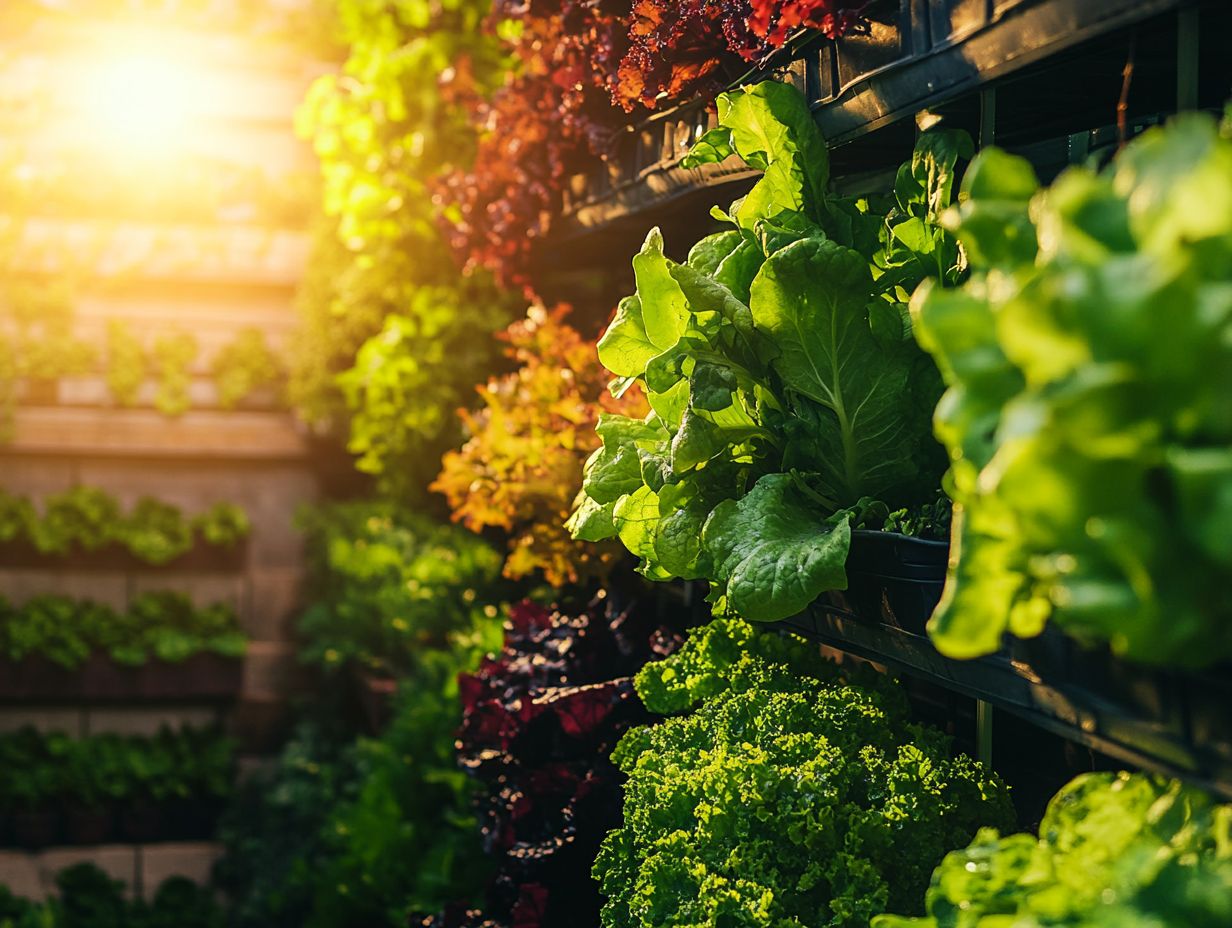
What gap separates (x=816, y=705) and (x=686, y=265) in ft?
2.21

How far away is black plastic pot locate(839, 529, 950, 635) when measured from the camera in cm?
131

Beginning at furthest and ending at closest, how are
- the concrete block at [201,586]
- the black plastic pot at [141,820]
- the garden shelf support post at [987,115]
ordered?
the concrete block at [201,586], the black plastic pot at [141,820], the garden shelf support post at [987,115]

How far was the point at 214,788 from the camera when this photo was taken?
5.42 m

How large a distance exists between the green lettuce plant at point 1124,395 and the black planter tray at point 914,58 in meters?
0.36

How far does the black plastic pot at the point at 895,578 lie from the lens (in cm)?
131

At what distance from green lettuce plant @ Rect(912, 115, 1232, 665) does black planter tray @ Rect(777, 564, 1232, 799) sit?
0.10m

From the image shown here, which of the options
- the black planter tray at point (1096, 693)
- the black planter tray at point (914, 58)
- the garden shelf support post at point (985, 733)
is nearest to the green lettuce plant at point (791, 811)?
the garden shelf support post at point (985, 733)

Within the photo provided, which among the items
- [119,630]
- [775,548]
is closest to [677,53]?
[775,548]

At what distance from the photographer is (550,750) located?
2412 mm

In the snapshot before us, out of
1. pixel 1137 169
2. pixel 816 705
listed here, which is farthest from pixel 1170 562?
pixel 816 705

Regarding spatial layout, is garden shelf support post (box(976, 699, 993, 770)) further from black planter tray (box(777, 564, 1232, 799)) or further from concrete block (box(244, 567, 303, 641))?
concrete block (box(244, 567, 303, 641))

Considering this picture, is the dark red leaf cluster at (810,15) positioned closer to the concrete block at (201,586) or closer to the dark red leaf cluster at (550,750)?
the dark red leaf cluster at (550,750)

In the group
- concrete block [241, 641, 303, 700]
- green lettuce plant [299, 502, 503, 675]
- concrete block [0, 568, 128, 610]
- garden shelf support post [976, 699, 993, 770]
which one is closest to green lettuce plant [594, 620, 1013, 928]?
garden shelf support post [976, 699, 993, 770]

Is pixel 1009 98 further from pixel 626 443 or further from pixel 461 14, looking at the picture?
pixel 461 14
